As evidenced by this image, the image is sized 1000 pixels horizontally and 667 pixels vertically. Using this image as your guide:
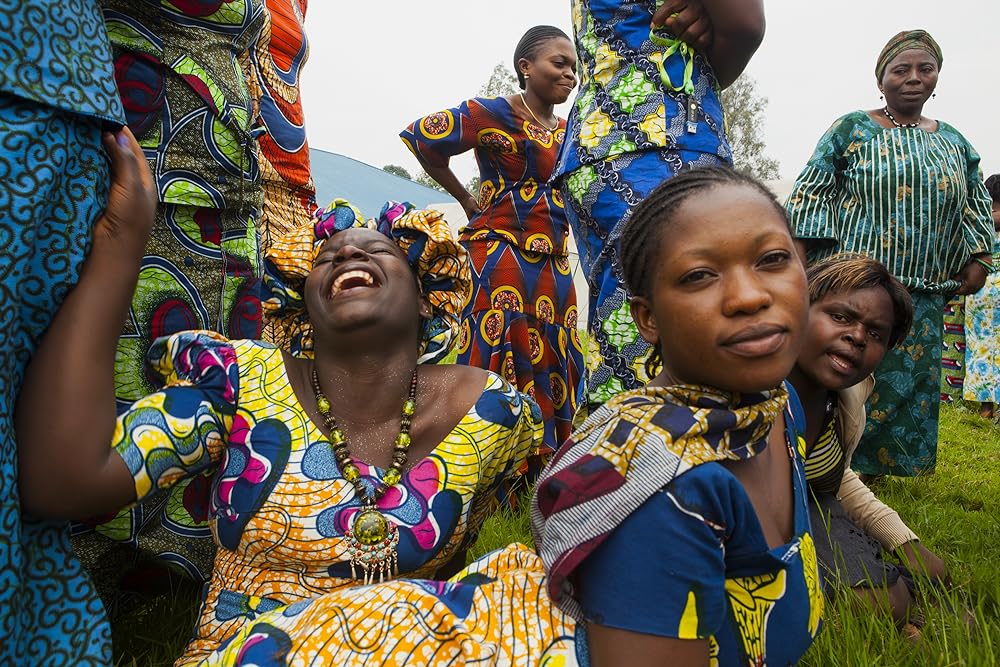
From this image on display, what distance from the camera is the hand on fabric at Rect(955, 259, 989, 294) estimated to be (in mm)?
3676

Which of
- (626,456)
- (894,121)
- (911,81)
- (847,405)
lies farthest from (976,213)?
(626,456)

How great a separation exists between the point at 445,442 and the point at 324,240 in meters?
0.67

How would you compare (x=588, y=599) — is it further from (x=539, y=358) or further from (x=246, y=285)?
(x=539, y=358)

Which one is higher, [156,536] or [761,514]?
[761,514]

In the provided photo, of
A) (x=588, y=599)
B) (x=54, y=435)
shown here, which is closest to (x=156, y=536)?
(x=54, y=435)

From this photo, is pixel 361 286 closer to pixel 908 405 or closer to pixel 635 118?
pixel 635 118

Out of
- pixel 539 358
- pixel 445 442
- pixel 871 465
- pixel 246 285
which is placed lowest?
pixel 871 465

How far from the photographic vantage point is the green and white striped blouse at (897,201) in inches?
139

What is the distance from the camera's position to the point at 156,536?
199 cm

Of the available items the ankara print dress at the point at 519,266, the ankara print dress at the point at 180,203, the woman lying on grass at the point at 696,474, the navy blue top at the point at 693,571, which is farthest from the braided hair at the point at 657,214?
the ankara print dress at the point at 519,266

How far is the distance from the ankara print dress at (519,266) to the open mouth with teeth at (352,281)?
160 centimetres

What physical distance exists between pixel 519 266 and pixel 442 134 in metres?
0.84

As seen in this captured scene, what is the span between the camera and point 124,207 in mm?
1286

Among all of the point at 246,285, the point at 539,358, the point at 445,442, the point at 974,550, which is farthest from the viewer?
the point at 539,358
